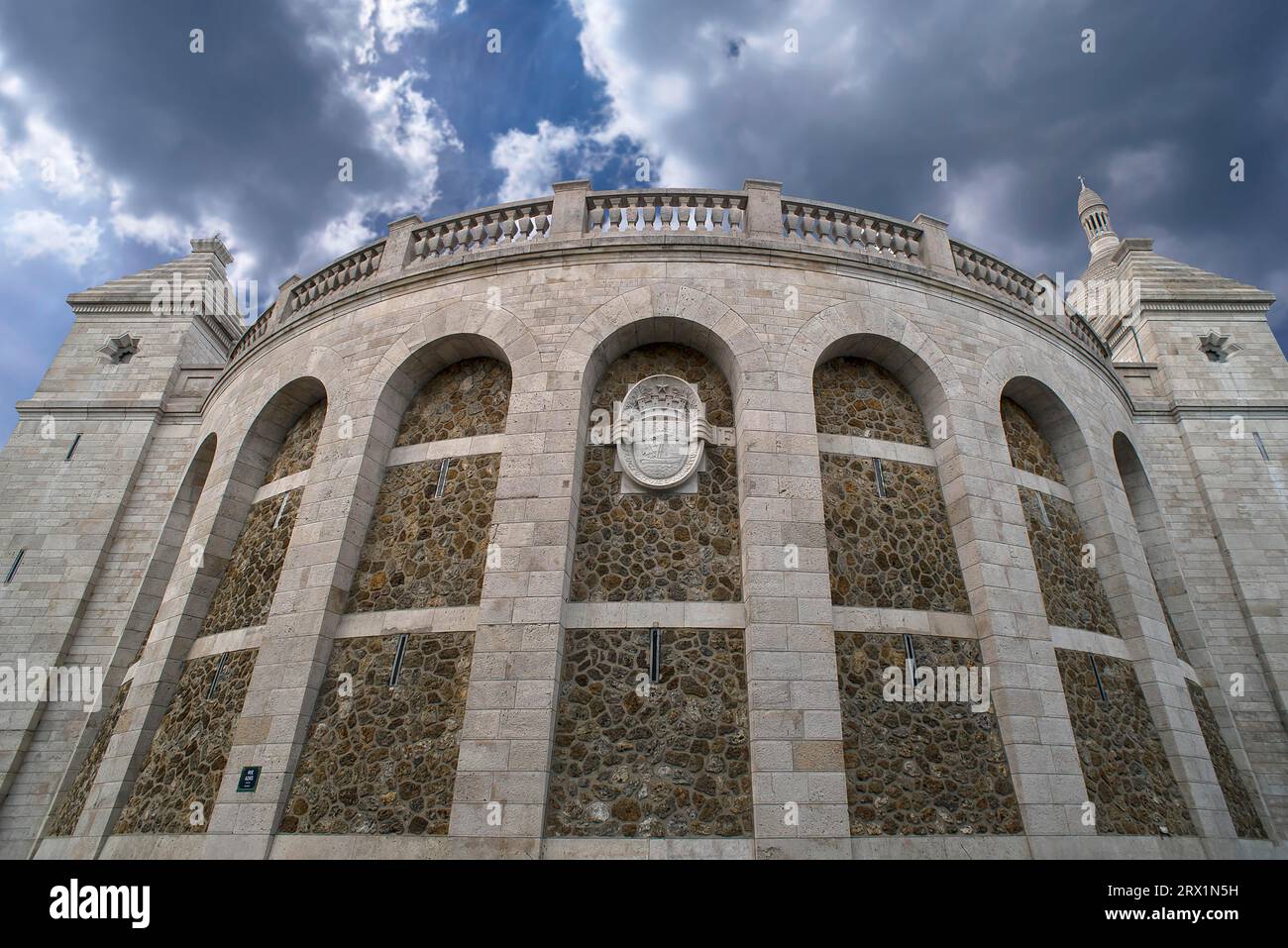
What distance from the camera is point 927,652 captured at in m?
8.35

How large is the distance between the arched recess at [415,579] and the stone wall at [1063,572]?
8.61m

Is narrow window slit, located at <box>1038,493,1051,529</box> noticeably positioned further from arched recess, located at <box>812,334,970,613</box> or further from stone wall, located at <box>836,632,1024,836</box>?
stone wall, located at <box>836,632,1024,836</box>

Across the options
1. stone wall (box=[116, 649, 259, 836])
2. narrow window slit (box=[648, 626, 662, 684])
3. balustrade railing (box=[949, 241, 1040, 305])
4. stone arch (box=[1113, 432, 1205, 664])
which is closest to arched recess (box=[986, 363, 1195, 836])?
balustrade railing (box=[949, 241, 1040, 305])

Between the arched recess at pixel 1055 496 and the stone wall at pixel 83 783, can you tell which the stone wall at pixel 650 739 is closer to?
the arched recess at pixel 1055 496

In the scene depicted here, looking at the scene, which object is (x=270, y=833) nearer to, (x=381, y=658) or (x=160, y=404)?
(x=381, y=658)

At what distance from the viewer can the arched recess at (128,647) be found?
10.5 metres

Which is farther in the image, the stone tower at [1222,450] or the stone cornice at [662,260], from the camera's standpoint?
the stone tower at [1222,450]

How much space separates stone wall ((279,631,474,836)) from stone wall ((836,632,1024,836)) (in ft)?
16.1

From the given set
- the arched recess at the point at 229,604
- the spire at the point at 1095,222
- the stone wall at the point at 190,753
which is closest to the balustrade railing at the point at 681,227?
the arched recess at the point at 229,604

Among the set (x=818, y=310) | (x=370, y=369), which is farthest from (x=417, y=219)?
(x=818, y=310)

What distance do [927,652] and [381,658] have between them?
7.40 metres

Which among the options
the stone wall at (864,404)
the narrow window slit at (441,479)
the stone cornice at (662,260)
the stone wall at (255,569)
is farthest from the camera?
the stone cornice at (662,260)

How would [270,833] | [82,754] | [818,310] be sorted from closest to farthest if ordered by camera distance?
1. [270,833]
2. [818,310]
3. [82,754]

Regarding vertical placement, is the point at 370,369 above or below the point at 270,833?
above
